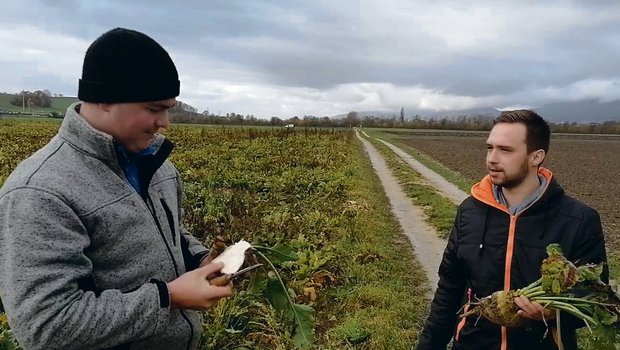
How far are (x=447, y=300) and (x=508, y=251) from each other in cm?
55

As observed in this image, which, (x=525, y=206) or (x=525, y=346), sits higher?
(x=525, y=206)

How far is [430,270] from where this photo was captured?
23.9 ft

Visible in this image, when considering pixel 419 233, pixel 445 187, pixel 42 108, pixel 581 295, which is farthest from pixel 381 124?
pixel 581 295

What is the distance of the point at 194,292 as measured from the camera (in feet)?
5.99

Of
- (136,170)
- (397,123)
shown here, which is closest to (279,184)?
(136,170)

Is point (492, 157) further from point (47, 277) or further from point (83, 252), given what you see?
point (47, 277)

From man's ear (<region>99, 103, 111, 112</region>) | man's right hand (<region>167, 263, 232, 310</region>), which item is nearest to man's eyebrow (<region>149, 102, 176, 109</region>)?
man's ear (<region>99, 103, 111, 112</region>)

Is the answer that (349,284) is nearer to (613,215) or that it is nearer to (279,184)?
(279,184)

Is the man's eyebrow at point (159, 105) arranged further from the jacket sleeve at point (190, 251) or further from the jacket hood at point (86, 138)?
the jacket sleeve at point (190, 251)

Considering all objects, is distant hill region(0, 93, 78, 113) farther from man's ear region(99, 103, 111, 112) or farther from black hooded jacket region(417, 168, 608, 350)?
man's ear region(99, 103, 111, 112)

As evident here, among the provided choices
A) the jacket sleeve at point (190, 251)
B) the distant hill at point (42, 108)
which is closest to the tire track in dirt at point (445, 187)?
the jacket sleeve at point (190, 251)

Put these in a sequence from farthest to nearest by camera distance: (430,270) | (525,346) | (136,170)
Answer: (430,270), (525,346), (136,170)

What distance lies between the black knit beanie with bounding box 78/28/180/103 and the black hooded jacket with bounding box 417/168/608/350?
210 cm

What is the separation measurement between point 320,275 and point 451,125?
100384mm
